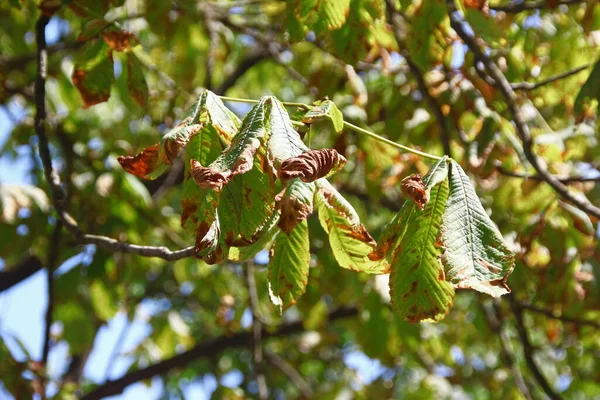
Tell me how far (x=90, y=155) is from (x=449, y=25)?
152 centimetres

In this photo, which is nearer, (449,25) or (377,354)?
(449,25)

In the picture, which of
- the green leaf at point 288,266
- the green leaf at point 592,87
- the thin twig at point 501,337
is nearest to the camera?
the green leaf at point 288,266

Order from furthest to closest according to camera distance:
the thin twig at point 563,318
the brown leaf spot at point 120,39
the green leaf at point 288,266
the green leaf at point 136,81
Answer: the thin twig at point 563,318, the green leaf at point 136,81, the brown leaf spot at point 120,39, the green leaf at point 288,266

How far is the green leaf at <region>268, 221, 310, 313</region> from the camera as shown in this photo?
1.16 metres

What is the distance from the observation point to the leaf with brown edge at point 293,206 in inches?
38.0

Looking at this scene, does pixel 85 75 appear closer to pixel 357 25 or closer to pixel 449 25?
pixel 357 25

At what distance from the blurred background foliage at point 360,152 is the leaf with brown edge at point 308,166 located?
2.33 ft

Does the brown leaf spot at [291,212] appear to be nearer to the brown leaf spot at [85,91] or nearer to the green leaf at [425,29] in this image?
the brown leaf spot at [85,91]

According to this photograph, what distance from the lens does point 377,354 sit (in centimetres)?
268

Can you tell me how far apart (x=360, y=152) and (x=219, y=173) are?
5.50 feet

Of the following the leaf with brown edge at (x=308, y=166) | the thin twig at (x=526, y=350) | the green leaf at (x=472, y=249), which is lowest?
the thin twig at (x=526, y=350)

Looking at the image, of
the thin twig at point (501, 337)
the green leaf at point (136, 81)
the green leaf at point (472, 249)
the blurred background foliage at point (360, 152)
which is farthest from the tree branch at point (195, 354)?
the green leaf at point (472, 249)

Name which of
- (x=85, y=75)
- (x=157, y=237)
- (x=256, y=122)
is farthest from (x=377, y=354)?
(x=256, y=122)

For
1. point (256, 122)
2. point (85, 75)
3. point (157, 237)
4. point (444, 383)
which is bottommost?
point (444, 383)
